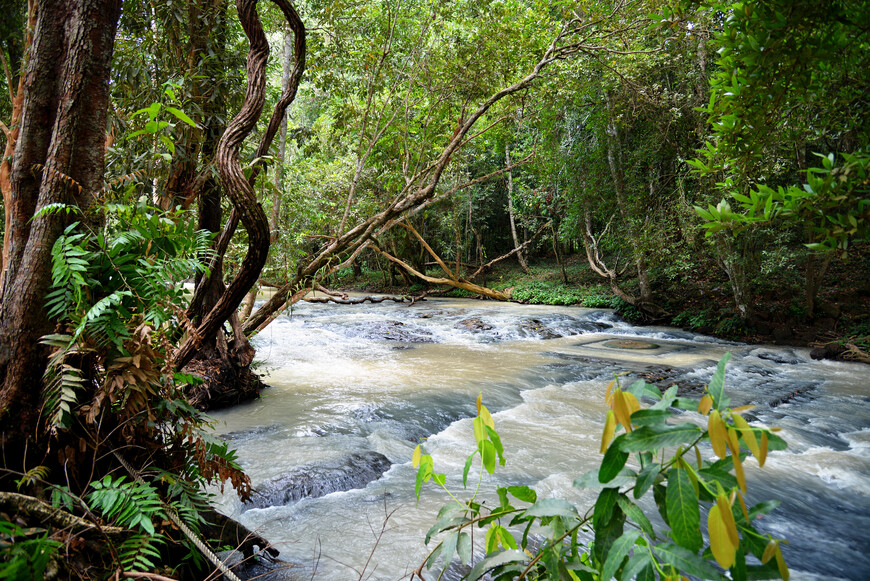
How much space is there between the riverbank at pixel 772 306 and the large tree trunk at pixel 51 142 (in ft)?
38.3

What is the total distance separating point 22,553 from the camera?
0.96 meters

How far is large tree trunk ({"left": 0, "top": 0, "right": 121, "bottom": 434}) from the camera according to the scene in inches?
61.5

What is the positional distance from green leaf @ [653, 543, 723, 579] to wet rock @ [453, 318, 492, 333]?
11267mm

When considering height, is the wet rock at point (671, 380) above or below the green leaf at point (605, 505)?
below

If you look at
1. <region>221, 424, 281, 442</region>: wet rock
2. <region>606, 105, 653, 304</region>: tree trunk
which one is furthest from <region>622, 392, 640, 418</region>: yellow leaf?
<region>606, 105, 653, 304</region>: tree trunk

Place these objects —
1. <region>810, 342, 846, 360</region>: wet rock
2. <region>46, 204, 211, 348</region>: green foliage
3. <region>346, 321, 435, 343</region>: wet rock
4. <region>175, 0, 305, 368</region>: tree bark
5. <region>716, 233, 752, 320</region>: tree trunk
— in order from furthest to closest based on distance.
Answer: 1. <region>346, 321, 435, 343</region>: wet rock
2. <region>716, 233, 752, 320</region>: tree trunk
3. <region>810, 342, 846, 360</region>: wet rock
4. <region>175, 0, 305, 368</region>: tree bark
5. <region>46, 204, 211, 348</region>: green foliage

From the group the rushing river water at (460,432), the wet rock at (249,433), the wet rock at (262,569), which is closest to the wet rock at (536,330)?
the rushing river water at (460,432)

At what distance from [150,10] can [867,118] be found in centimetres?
504

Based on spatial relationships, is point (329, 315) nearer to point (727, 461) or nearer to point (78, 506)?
point (78, 506)

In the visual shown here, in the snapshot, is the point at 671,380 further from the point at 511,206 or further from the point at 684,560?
the point at 511,206

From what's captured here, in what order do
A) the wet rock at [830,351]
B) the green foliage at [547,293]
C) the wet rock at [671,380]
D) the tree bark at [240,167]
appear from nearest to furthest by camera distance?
1. the tree bark at [240,167]
2. the wet rock at [671,380]
3. the wet rock at [830,351]
4. the green foliage at [547,293]

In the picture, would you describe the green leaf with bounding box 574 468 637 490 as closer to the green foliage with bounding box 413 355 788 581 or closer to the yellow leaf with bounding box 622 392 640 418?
the green foliage with bounding box 413 355 788 581

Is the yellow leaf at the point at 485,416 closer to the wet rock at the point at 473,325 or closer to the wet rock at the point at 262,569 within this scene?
the wet rock at the point at 262,569

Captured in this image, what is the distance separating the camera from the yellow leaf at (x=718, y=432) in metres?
0.67
